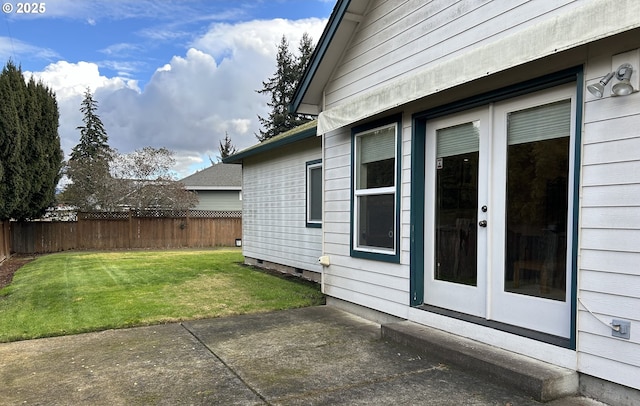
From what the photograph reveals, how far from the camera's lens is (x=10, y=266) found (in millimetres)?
11359

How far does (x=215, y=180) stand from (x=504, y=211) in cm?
2236

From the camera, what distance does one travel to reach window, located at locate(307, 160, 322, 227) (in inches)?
312

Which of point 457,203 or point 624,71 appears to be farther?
point 457,203

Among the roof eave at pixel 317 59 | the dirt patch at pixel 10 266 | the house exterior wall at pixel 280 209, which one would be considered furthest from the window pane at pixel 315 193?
the dirt patch at pixel 10 266

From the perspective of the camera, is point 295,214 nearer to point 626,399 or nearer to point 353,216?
point 353,216

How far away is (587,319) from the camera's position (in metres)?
2.75

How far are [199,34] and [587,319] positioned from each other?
14320mm

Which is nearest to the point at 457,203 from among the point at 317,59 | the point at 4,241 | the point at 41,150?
the point at 317,59

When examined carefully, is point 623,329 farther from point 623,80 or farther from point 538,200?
point 623,80

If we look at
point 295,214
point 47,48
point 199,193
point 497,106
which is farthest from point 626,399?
point 199,193

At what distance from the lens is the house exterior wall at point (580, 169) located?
256 centimetres

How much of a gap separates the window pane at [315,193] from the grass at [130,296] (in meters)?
1.38

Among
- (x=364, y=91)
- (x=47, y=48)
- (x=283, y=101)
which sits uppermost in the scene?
(x=283, y=101)

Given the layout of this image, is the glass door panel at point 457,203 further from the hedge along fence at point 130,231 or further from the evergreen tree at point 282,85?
the evergreen tree at point 282,85
